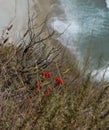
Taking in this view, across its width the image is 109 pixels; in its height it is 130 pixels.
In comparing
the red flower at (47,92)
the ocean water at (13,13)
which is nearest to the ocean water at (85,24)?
the ocean water at (13,13)

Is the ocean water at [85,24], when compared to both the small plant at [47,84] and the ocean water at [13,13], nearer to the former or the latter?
the ocean water at [13,13]

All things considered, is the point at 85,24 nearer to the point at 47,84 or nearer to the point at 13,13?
the point at 13,13

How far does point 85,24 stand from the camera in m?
14.0

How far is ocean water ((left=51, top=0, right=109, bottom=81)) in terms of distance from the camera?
40.6ft

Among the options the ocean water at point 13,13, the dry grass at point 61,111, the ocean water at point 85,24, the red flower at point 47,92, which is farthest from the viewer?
the ocean water at point 85,24

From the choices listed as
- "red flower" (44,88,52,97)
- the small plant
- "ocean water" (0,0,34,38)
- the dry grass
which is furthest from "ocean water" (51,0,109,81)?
the dry grass

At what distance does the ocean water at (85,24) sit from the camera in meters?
12.4

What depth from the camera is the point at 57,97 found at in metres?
2.58

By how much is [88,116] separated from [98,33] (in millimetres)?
11065

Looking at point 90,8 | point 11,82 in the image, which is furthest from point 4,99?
point 90,8

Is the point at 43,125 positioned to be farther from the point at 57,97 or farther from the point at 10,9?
the point at 10,9

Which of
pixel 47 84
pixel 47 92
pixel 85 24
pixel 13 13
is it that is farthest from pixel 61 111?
pixel 85 24

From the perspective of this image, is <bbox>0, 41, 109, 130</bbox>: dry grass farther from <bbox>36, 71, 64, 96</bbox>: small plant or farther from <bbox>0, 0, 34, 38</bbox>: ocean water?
<bbox>0, 0, 34, 38</bbox>: ocean water

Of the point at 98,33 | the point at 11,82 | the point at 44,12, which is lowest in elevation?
the point at 98,33
